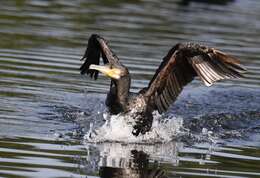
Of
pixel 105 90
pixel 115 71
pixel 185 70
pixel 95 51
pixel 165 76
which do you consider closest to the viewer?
pixel 115 71

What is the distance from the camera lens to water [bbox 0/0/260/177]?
9.30 metres

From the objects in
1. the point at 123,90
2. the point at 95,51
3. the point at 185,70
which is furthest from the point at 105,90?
the point at 123,90

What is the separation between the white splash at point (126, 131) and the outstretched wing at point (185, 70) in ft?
0.80

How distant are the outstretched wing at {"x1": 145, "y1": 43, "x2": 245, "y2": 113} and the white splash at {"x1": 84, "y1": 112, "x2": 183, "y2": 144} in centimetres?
24

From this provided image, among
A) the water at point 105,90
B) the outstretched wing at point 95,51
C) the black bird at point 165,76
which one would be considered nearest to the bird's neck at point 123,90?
the black bird at point 165,76

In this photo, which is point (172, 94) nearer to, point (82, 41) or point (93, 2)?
point (82, 41)

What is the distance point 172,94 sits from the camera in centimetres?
1162

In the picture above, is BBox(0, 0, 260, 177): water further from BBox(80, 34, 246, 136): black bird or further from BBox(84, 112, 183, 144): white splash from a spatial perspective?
A: BBox(80, 34, 246, 136): black bird

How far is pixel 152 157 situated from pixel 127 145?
812mm

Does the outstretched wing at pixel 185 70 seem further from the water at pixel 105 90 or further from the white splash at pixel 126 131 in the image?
the water at pixel 105 90

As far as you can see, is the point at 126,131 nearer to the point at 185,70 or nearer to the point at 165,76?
the point at 165,76

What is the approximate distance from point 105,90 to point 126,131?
2984 millimetres

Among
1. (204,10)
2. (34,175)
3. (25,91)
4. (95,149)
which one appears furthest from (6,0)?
(34,175)

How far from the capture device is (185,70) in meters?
11.6
